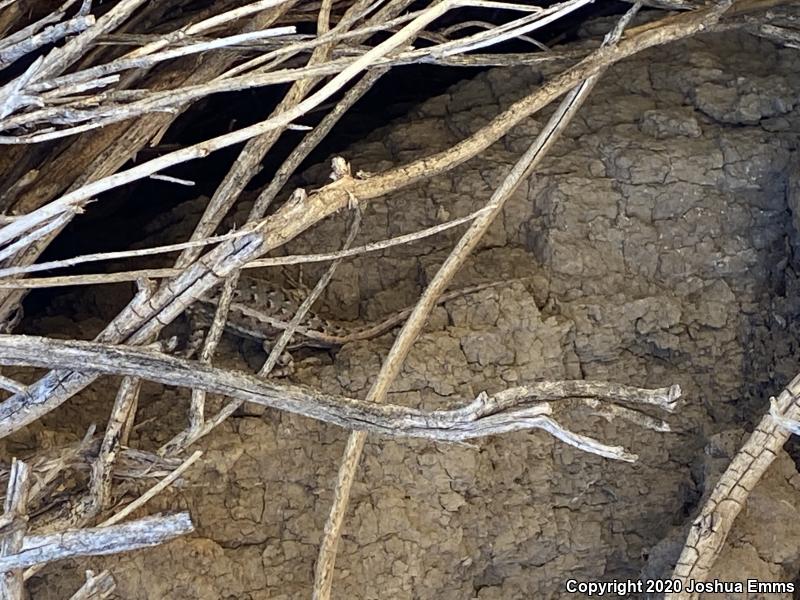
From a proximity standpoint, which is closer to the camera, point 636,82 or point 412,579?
point 412,579

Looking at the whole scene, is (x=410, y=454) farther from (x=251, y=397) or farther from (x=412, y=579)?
(x=251, y=397)

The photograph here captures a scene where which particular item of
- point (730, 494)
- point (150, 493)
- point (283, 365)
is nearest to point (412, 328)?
point (283, 365)

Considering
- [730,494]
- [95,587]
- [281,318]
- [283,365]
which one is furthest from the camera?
[281,318]

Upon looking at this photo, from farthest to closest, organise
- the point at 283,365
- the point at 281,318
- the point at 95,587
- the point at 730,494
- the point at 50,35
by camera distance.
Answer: the point at 281,318 < the point at 283,365 < the point at 730,494 < the point at 95,587 < the point at 50,35

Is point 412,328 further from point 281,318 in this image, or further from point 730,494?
point 730,494

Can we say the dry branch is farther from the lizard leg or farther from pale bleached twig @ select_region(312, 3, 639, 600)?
the lizard leg

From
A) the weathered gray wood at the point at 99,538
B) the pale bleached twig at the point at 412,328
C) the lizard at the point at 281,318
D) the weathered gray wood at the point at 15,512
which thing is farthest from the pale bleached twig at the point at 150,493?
the lizard at the point at 281,318

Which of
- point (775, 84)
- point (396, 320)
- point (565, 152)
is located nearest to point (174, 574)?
point (396, 320)

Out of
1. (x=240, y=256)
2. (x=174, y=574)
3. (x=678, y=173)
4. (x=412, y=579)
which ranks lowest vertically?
(x=412, y=579)
